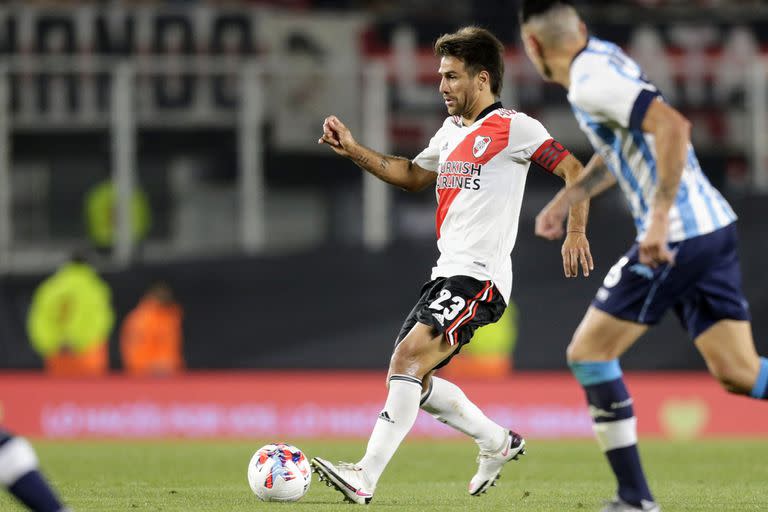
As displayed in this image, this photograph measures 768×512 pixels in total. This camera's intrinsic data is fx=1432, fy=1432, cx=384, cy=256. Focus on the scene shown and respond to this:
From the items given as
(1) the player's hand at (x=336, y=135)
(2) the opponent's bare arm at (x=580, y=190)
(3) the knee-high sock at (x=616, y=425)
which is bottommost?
(3) the knee-high sock at (x=616, y=425)

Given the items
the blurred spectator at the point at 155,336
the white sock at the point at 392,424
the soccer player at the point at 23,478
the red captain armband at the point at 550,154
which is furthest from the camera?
the blurred spectator at the point at 155,336

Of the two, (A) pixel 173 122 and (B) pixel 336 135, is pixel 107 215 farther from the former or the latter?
(B) pixel 336 135

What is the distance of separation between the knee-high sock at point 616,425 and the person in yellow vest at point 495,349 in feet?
34.8

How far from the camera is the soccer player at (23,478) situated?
4.79m

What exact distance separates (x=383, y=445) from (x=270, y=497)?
69 cm

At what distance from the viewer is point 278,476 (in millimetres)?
6898

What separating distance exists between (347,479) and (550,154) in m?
1.81

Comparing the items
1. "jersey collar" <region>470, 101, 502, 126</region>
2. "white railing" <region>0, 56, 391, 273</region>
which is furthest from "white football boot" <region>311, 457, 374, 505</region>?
"white railing" <region>0, 56, 391, 273</region>

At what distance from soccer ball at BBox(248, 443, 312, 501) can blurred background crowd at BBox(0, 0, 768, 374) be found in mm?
9646

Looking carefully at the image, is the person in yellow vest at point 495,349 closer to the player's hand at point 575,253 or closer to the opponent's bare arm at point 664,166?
the player's hand at point 575,253

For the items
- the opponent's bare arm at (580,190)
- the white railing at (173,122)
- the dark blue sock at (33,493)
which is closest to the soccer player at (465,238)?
the opponent's bare arm at (580,190)

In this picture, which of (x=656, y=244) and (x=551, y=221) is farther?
(x=551, y=221)

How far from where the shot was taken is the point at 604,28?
18.6m

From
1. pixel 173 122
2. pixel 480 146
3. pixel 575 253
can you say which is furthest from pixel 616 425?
pixel 173 122
